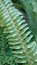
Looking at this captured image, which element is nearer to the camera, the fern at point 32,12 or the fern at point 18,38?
the fern at point 18,38

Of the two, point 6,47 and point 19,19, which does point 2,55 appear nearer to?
point 6,47

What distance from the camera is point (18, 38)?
0.74 metres

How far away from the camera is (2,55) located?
93 centimetres

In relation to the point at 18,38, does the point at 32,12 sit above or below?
above

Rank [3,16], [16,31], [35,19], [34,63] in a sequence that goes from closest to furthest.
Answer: [34,63] → [16,31] → [3,16] → [35,19]

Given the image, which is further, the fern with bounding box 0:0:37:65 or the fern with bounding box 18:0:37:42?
the fern with bounding box 18:0:37:42

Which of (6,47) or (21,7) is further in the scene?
(21,7)

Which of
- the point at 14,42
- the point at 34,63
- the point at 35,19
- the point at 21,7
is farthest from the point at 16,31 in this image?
the point at 21,7

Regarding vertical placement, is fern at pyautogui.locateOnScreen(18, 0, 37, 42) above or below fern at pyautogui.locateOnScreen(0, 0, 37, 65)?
above

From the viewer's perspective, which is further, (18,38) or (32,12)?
(32,12)

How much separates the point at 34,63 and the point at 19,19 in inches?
9.2

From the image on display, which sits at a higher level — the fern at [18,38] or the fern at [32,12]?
the fern at [32,12]

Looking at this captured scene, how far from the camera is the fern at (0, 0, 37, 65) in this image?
2.23 ft

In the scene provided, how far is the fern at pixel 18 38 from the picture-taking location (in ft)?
2.23
